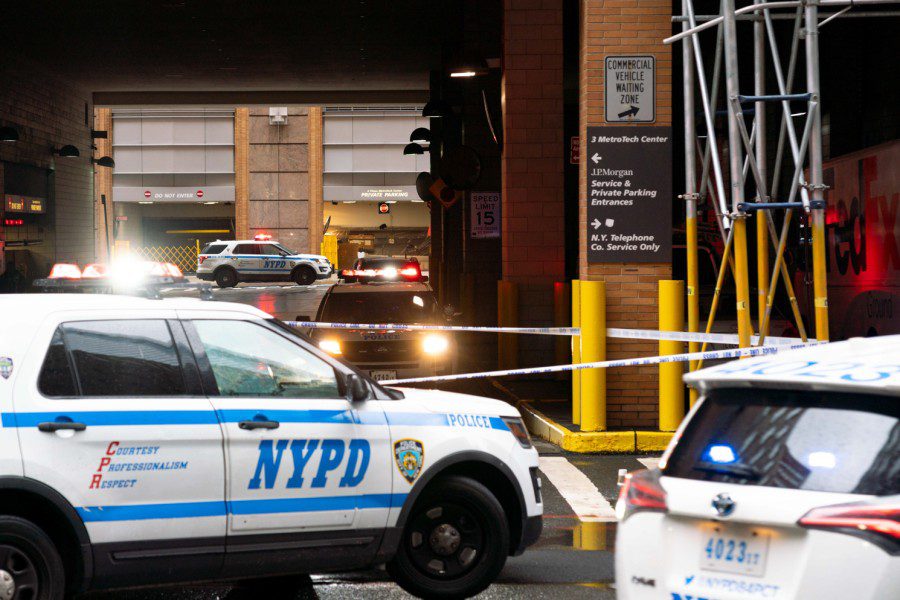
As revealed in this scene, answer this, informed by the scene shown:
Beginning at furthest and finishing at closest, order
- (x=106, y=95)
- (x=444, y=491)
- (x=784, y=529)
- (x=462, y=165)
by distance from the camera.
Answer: (x=106, y=95)
(x=462, y=165)
(x=444, y=491)
(x=784, y=529)

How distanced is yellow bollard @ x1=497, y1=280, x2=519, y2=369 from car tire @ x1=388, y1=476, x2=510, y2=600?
11.2 meters

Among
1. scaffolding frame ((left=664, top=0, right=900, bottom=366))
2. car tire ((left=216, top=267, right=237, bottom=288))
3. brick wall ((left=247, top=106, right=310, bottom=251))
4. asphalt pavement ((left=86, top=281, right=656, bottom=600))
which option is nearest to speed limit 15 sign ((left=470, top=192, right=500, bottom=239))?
scaffolding frame ((left=664, top=0, right=900, bottom=366))

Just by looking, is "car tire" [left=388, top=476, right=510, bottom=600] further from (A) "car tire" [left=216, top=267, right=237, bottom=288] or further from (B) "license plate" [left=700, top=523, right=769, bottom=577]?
(A) "car tire" [left=216, top=267, right=237, bottom=288]

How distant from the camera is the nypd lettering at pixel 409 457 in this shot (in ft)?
20.6

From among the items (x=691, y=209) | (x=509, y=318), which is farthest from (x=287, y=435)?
(x=509, y=318)

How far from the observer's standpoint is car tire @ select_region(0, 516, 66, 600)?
5.39 metres

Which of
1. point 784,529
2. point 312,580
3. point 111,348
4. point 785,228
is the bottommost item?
point 312,580

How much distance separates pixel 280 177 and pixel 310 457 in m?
58.2

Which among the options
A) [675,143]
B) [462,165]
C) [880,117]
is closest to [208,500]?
[462,165]

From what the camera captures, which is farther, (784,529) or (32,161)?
(32,161)

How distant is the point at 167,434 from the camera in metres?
5.72

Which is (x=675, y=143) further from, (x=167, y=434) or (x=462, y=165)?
(x=167, y=434)

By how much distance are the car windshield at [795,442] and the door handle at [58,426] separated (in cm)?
286

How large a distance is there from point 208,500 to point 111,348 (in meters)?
0.89
